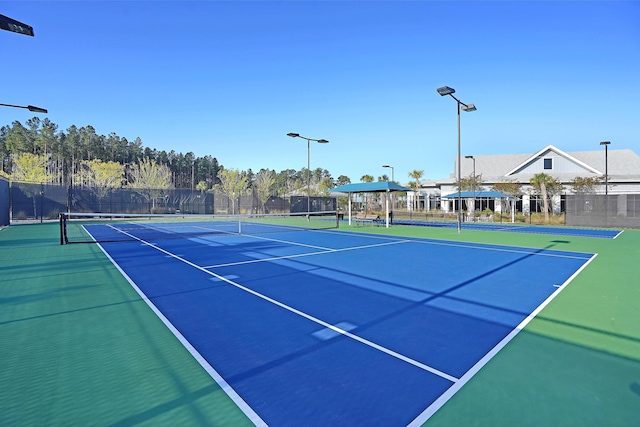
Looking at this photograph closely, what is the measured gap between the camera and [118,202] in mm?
34406

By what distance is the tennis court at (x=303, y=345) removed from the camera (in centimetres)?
309

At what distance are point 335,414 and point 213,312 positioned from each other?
10.9 feet

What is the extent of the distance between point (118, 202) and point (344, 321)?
35.4m

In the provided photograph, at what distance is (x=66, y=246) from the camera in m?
13.7

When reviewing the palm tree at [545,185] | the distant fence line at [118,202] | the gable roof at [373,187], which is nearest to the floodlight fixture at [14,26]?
the gable roof at [373,187]

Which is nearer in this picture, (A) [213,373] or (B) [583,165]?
(A) [213,373]

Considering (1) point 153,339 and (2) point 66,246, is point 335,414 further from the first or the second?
(2) point 66,246

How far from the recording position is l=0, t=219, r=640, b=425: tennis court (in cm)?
309

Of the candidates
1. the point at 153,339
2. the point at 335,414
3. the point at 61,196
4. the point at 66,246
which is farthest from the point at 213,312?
the point at 61,196

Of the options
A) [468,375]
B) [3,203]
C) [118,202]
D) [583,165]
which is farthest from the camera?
[583,165]

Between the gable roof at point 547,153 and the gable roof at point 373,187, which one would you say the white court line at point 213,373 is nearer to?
the gable roof at point 373,187

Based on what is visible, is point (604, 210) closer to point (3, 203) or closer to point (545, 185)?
point (545, 185)

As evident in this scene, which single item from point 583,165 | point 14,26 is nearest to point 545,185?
point 583,165

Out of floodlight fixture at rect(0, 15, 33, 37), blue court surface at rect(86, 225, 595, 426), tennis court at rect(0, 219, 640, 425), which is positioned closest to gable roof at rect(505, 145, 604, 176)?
blue court surface at rect(86, 225, 595, 426)
